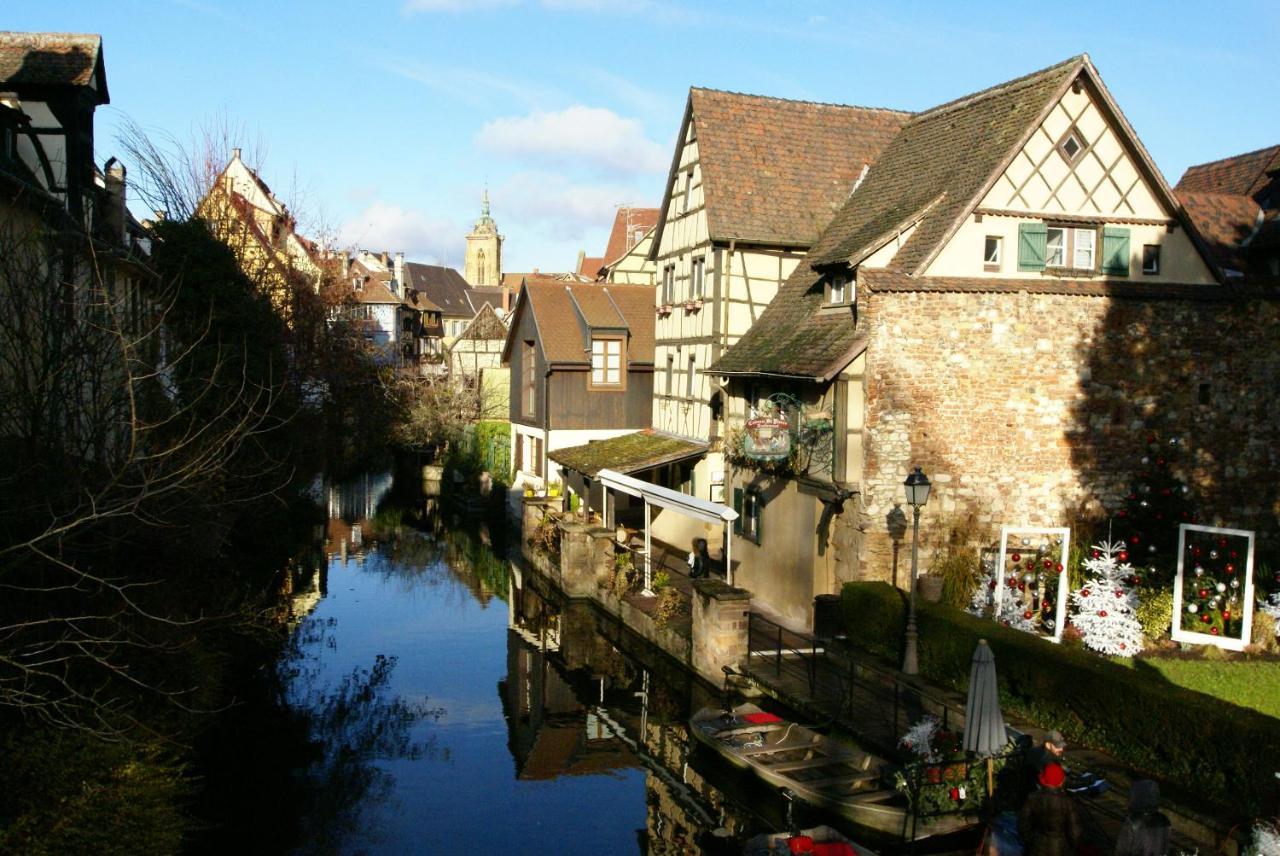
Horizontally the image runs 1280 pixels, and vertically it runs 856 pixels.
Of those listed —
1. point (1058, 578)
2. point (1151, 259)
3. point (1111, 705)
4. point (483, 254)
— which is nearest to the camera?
point (1111, 705)

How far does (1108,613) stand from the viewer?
1574 cm

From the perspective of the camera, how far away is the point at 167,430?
1573 cm

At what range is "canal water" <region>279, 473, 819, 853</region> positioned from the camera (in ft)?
42.6

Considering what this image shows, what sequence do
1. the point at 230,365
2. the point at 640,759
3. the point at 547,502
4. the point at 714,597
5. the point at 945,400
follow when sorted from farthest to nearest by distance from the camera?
the point at 547,502 → the point at 230,365 → the point at 945,400 → the point at 714,597 → the point at 640,759

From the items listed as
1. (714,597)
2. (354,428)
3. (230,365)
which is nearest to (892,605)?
(714,597)

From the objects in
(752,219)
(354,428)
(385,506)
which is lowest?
(385,506)

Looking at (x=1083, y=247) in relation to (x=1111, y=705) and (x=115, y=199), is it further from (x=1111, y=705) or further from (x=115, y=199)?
(x=115, y=199)

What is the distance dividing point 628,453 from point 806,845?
61.8 ft

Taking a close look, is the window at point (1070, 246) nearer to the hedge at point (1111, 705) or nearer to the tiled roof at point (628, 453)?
the hedge at point (1111, 705)

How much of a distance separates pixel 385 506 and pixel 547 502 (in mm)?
15788

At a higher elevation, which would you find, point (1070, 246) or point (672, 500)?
point (1070, 246)

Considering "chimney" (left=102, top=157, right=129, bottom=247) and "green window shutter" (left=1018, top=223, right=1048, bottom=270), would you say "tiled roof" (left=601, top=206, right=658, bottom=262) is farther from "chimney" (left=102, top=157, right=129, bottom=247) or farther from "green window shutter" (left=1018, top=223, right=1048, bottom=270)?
"green window shutter" (left=1018, top=223, right=1048, bottom=270)

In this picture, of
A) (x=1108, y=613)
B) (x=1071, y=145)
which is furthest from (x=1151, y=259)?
(x=1108, y=613)

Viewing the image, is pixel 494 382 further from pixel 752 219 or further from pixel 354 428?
pixel 752 219
